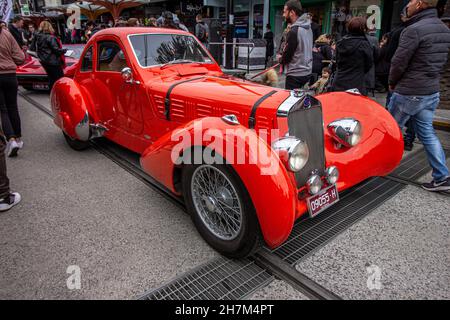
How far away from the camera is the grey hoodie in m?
4.21

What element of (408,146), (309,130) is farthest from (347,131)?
(408,146)

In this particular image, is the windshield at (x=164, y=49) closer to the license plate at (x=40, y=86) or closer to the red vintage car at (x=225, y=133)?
the red vintage car at (x=225, y=133)

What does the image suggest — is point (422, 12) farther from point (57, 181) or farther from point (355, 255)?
point (57, 181)

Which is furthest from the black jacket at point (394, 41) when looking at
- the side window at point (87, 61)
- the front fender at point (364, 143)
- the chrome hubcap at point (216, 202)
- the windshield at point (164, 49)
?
the side window at point (87, 61)

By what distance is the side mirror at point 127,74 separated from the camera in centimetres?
331

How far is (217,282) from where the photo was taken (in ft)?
6.90

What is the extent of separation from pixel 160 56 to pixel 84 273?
2.56m

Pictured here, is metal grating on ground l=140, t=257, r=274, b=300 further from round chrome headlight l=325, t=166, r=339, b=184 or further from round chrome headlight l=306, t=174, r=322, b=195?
round chrome headlight l=325, t=166, r=339, b=184

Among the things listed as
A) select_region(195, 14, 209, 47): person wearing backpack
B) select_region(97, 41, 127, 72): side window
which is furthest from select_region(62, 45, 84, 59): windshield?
select_region(97, 41, 127, 72): side window

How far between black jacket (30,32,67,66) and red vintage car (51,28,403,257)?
10.8ft

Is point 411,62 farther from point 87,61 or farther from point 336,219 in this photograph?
point 87,61

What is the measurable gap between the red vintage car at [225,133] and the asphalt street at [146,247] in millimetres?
364

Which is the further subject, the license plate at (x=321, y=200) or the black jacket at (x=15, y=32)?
the black jacket at (x=15, y=32)
